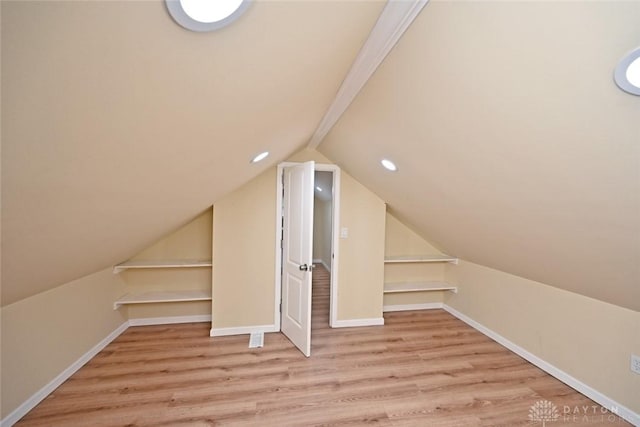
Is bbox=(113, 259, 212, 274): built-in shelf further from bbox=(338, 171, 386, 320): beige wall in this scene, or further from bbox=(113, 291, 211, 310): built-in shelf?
bbox=(338, 171, 386, 320): beige wall

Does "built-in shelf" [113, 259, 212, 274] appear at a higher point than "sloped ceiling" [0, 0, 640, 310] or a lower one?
lower

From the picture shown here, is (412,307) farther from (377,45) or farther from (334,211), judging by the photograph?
(377,45)

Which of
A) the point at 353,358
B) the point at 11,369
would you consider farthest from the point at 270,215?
the point at 11,369

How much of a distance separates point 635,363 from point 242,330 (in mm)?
3481

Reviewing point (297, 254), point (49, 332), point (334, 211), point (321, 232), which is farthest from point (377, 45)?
point (321, 232)

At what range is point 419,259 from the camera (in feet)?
12.3

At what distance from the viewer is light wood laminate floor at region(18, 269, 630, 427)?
73.9 inches

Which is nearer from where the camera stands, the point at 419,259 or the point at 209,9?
the point at 209,9

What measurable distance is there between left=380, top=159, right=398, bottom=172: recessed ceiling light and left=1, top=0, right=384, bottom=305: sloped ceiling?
82 cm

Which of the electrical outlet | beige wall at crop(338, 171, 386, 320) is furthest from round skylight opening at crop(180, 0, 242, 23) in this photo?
the electrical outlet

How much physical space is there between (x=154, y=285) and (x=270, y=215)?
5.89 ft

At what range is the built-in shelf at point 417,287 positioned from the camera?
365 centimetres

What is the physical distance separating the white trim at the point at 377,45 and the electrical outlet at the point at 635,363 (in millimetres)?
2800

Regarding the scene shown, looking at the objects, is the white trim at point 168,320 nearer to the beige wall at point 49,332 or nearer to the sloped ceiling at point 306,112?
the beige wall at point 49,332
